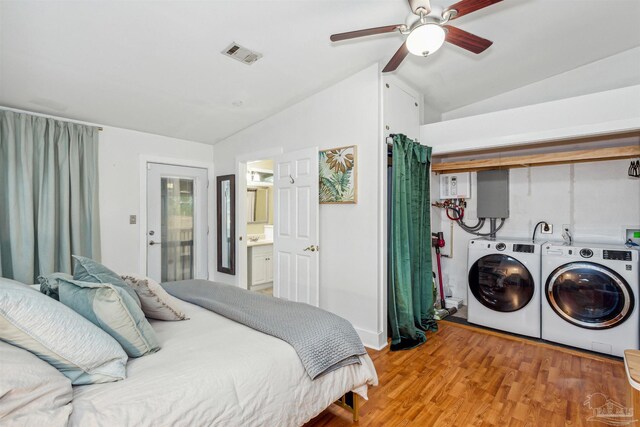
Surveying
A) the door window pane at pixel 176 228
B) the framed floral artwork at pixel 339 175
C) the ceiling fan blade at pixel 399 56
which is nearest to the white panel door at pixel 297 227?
the framed floral artwork at pixel 339 175

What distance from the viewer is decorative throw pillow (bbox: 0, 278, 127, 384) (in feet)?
3.55

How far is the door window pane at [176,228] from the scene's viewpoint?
4.17 m

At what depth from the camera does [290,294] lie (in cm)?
354

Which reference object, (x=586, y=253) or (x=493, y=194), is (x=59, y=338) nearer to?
(x=586, y=253)

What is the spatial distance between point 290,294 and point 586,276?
2837 millimetres

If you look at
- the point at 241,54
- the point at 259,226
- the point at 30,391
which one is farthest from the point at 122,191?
the point at 30,391

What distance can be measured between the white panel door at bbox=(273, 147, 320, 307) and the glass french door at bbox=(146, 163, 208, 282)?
1466 mm

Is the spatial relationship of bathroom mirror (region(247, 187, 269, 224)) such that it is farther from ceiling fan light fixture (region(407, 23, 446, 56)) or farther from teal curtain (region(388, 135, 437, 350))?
ceiling fan light fixture (region(407, 23, 446, 56))

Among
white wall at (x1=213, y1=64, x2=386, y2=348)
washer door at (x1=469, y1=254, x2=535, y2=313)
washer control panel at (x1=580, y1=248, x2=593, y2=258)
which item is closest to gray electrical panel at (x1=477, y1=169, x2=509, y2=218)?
washer door at (x1=469, y1=254, x2=535, y2=313)

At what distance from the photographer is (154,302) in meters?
1.79

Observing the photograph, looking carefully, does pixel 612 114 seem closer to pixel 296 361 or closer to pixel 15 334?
pixel 296 361

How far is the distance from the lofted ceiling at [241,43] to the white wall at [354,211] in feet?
0.64

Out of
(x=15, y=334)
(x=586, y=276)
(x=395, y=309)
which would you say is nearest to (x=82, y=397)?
(x=15, y=334)

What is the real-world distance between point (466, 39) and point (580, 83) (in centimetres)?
222
